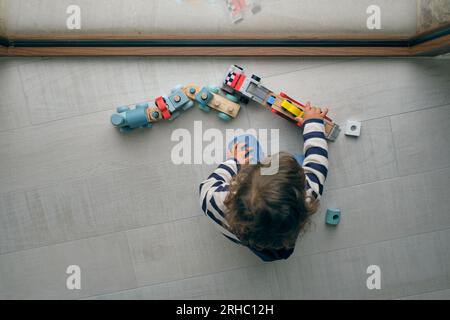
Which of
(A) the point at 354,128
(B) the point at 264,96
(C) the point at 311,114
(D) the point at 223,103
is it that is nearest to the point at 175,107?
(D) the point at 223,103

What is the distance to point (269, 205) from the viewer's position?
2.60 ft

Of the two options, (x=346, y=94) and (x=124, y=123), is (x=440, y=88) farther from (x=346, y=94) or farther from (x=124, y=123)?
(x=124, y=123)

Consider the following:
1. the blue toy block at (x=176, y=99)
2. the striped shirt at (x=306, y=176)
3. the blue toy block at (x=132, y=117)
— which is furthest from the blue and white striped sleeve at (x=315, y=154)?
the blue toy block at (x=132, y=117)

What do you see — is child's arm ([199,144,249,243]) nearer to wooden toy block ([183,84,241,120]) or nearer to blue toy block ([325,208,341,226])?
→ wooden toy block ([183,84,241,120])

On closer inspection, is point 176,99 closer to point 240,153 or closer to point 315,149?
point 240,153

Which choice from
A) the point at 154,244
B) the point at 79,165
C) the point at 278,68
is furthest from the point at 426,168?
the point at 79,165

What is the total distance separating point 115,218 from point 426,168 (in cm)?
89

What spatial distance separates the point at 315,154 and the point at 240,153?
0.65 ft

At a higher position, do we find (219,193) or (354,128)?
(354,128)

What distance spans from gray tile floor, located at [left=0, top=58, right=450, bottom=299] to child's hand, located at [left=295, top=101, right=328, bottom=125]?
0.19ft

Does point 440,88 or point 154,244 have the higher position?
point 440,88

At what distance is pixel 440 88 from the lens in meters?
1.10

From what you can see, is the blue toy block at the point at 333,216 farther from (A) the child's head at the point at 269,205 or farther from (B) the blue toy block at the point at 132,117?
(B) the blue toy block at the point at 132,117

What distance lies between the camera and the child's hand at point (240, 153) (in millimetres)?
1031
